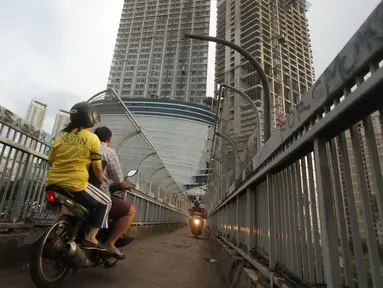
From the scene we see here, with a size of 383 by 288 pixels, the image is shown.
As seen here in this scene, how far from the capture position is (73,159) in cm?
227

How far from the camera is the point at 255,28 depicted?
5000 cm

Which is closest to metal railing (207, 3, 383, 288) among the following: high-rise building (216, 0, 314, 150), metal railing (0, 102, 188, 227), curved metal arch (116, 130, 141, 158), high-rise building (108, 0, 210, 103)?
metal railing (0, 102, 188, 227)

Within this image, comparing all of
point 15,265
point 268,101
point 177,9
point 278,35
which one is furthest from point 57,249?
point 177,9

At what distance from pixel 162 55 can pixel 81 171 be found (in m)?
69.5

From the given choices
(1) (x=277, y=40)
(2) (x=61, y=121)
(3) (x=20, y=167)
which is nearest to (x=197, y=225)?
(2) (x=61, y=121)

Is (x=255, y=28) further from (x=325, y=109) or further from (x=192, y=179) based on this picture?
(x=325, y=109)

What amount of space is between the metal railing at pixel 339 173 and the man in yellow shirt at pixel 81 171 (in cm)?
152

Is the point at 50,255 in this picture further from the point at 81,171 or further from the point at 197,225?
the point at 197,225

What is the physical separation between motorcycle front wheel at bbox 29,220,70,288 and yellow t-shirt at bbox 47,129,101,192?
0.34 m

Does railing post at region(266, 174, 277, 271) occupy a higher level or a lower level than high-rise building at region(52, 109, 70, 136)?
lower

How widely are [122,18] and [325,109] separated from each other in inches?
3143

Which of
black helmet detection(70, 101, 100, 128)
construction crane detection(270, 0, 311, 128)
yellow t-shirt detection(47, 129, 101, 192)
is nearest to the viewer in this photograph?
yellow t-shirt detection(47, 129, 101, 192)

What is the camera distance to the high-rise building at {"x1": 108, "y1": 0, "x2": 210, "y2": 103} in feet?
220

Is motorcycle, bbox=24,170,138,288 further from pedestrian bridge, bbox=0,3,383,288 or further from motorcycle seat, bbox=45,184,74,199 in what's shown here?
pedestrian bridge, bbox=0,3,383,288
